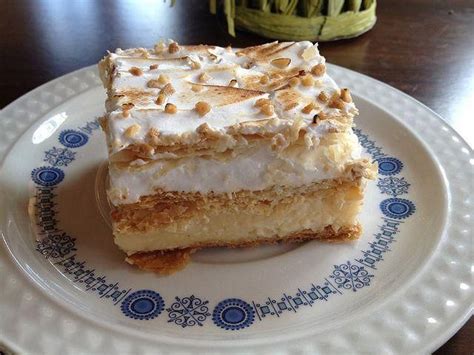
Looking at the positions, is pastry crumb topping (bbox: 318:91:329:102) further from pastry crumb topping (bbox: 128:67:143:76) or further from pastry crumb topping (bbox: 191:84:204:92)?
pastry crumb topping (bbox: 128:67:143:76)

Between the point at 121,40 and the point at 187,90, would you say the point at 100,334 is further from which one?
the point at 121,40

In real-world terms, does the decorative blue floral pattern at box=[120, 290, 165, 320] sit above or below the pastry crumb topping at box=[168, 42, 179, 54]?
below

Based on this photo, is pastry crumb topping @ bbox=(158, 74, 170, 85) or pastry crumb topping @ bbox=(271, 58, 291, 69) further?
pastry crumb topping @ bbox=(271, 58, 291, 69)

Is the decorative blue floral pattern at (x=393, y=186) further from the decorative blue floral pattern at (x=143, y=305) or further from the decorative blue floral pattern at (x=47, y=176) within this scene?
the decorative blue floral pattern at (x=47, y=176)

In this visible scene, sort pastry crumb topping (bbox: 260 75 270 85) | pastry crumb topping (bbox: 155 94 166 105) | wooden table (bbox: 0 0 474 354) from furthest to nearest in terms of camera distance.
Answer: wooden table (bbox: 0 0 474 354) < pastry crumb topping (bbox: 260 75 270 85) < pastry crumb topping (bbox: 155 94 166 105)

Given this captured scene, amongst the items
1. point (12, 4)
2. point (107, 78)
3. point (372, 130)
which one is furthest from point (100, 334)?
point (12, 4)

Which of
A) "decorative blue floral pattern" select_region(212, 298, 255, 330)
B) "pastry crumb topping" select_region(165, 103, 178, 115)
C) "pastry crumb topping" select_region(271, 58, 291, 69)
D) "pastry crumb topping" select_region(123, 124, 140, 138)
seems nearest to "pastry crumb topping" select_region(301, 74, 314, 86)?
"pastry crumb topping" select_region(271, 58, 291, 69)
